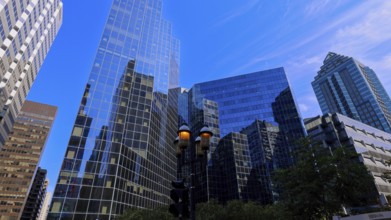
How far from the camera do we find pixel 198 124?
77.2 meters

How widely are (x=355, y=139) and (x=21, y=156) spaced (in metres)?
153

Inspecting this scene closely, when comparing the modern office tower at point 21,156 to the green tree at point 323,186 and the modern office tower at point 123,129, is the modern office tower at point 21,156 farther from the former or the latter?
the green tree at point 323,186

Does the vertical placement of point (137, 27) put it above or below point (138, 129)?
above

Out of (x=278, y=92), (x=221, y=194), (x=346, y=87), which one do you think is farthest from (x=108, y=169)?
(x=346, y=87)

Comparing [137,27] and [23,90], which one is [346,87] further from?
[23,90]

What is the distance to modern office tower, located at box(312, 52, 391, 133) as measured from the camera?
139 meters

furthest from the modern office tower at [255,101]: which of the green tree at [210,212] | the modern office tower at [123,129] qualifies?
the green tree at [210,212]

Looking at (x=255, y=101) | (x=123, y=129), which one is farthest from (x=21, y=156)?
(x=255, y=101)

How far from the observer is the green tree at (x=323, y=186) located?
1877 centimetres

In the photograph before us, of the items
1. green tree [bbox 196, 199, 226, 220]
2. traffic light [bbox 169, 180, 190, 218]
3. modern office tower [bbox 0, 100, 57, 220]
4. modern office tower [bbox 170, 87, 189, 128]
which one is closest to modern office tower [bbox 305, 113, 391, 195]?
modern office tower [bbox 170, 87, 189, 128]

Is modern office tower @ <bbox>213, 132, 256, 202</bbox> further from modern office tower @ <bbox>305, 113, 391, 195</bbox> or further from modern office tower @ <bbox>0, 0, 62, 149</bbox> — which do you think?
modern office tower @ <bbox>0, 0, 62, 149</bbox>

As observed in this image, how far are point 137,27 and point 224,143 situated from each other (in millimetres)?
42594

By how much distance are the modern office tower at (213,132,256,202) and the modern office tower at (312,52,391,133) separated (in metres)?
105

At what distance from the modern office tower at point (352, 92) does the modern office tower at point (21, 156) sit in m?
184
